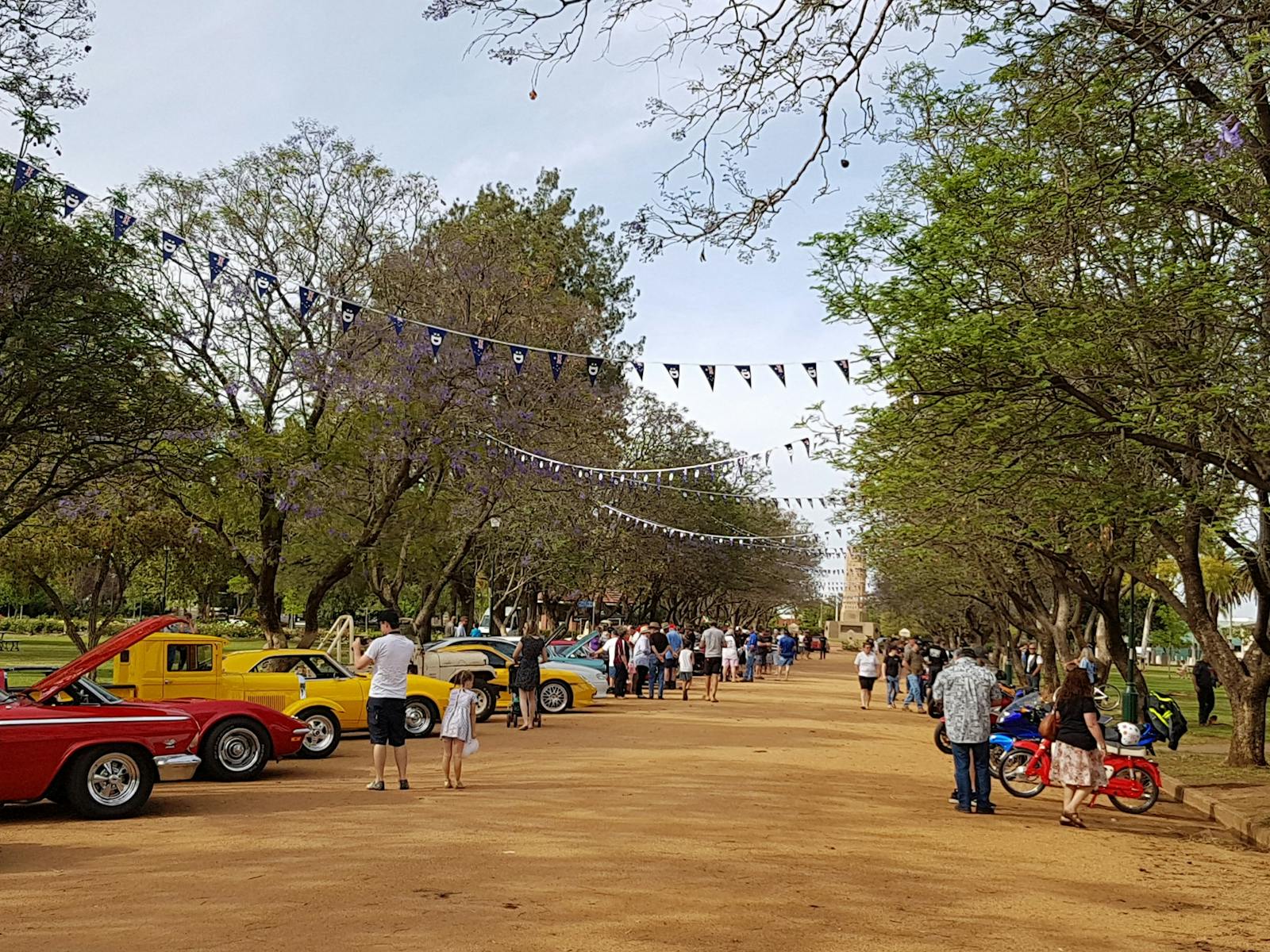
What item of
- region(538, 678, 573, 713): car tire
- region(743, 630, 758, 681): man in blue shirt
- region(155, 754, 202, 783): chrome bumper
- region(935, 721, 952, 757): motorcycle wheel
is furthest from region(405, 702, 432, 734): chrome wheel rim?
region(743, 630, 758, 681): man in blue shirt

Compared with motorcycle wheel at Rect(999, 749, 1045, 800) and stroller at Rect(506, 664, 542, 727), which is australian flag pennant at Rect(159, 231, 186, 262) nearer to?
stroller at Rect(506, 664, 542, 727)

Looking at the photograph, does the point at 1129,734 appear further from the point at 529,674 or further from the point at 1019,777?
the point at 529,674

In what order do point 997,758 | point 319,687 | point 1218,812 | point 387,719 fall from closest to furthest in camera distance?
1. point 387,719
2. point 1218,812
3. point 997,758
4. point 319,687

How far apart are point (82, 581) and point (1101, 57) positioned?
51.4 metres

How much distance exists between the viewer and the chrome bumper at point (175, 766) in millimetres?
11383

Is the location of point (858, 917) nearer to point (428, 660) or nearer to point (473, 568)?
point (428, 660)

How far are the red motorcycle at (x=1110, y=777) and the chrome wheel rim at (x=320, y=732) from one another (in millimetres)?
8479

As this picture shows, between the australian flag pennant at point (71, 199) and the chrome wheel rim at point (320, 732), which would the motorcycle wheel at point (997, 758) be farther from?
the australian flag pennant at point (71, 199)

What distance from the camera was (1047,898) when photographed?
846 centimetres

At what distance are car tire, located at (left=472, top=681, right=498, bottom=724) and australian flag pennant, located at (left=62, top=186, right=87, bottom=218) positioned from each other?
10573 mm

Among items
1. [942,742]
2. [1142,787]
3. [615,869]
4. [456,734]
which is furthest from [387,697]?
[942,742]

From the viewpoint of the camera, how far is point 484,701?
914 inches

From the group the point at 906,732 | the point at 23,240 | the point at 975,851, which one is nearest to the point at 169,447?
the point at 23,240

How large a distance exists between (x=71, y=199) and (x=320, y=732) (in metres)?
7.78
